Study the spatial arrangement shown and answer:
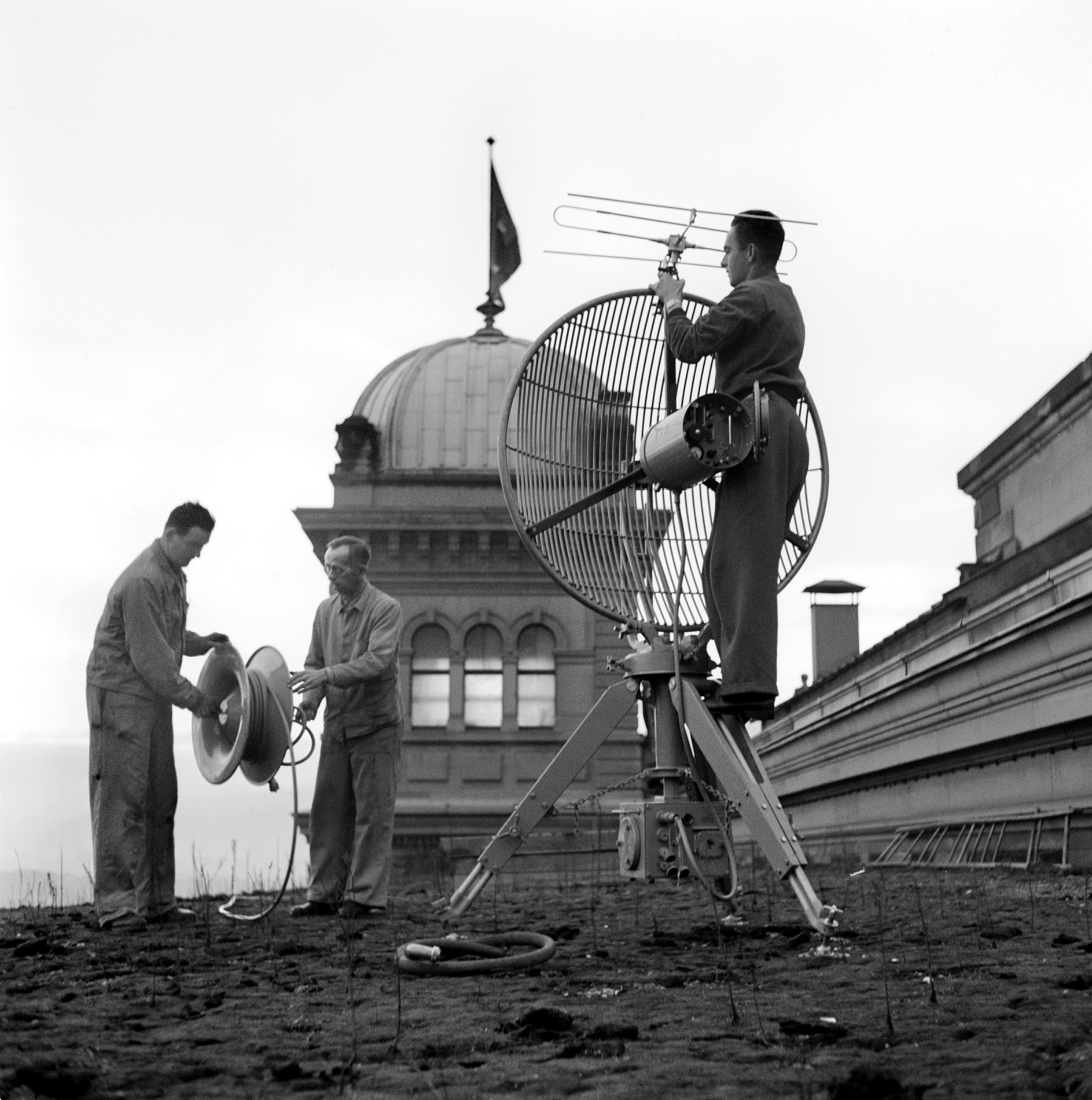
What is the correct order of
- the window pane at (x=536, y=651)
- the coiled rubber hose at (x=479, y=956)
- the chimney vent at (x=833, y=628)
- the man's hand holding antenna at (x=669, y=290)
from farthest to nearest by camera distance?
1. the window pane at (x=536, y=651)
2. the chimney vent at (x=833, y=628)
3. the man's hand holding antenna at (x=669, y=290)
4. the coiled rubber hose at (x=479, y=956)

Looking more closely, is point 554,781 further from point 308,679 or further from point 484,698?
point 484,698

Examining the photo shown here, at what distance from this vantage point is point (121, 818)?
6973 mm

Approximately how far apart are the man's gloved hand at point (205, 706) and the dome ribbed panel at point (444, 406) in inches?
881

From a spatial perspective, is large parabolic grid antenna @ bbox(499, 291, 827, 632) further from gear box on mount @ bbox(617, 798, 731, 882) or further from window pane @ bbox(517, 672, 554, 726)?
window pane @ bbox(517, 672, 554, 726)

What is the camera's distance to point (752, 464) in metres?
5.77

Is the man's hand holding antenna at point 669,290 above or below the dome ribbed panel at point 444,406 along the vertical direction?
below

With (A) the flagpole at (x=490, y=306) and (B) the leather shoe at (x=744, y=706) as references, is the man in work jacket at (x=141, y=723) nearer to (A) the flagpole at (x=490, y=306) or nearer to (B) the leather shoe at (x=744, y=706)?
(B) the leather shoe at (x=744, y=706)

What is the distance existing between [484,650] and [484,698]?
3.04 feet

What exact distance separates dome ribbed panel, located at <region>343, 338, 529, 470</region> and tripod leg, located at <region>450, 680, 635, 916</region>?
2317cm

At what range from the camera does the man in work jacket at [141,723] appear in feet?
22.8

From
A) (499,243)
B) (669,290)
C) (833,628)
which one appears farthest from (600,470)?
(499,243)

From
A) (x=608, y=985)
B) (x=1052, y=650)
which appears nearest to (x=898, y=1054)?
(x=608, y=985)

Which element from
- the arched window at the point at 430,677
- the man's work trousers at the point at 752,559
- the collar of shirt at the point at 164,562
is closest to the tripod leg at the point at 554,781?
the man's work trousers at the point at 752,559

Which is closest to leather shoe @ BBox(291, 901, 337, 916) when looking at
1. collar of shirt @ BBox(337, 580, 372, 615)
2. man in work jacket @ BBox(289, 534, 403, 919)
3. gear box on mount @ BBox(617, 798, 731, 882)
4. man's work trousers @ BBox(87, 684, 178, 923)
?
man in work jacket @ BBox(289, 534, 403, 919)
